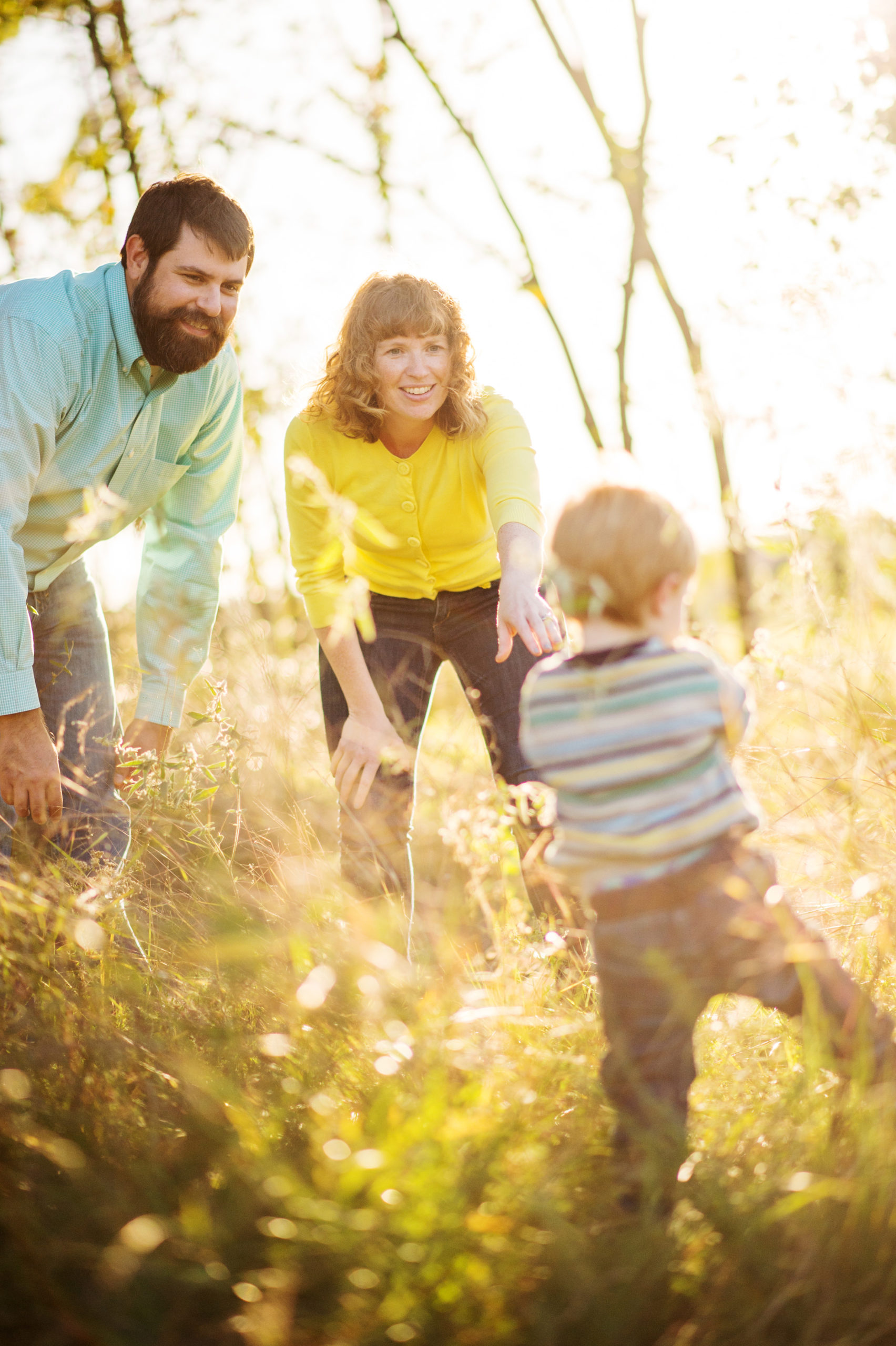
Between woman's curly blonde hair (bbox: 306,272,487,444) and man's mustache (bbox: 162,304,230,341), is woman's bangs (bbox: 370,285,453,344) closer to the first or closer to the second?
woman's curly blonde hair (bbox: 306,272,487,444)

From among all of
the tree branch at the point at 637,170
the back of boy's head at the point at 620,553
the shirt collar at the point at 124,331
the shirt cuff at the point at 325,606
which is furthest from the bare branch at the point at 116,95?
the back of boy's head at the point at 620,553

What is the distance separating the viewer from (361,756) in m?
2.51

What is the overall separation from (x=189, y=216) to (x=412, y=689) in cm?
142

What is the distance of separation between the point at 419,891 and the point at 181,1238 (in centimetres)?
183

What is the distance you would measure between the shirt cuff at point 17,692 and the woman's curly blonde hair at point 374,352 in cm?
101

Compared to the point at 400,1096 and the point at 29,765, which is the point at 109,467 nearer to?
the point at 29,765

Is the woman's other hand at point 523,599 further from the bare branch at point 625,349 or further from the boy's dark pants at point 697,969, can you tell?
the bare branch at point 625,349

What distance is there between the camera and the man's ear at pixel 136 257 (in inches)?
108

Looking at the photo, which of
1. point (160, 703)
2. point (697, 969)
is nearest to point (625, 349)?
point (160, 703)

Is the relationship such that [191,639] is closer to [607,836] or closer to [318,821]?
[318,821]

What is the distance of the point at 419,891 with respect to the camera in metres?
3.21

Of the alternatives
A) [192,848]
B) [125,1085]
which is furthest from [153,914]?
[125,1085]

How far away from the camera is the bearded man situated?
96.5 inches

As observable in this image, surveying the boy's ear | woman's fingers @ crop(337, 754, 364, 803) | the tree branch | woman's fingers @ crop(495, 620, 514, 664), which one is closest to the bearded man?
woman's fingers @ crop(337, 754, 364, 803)
